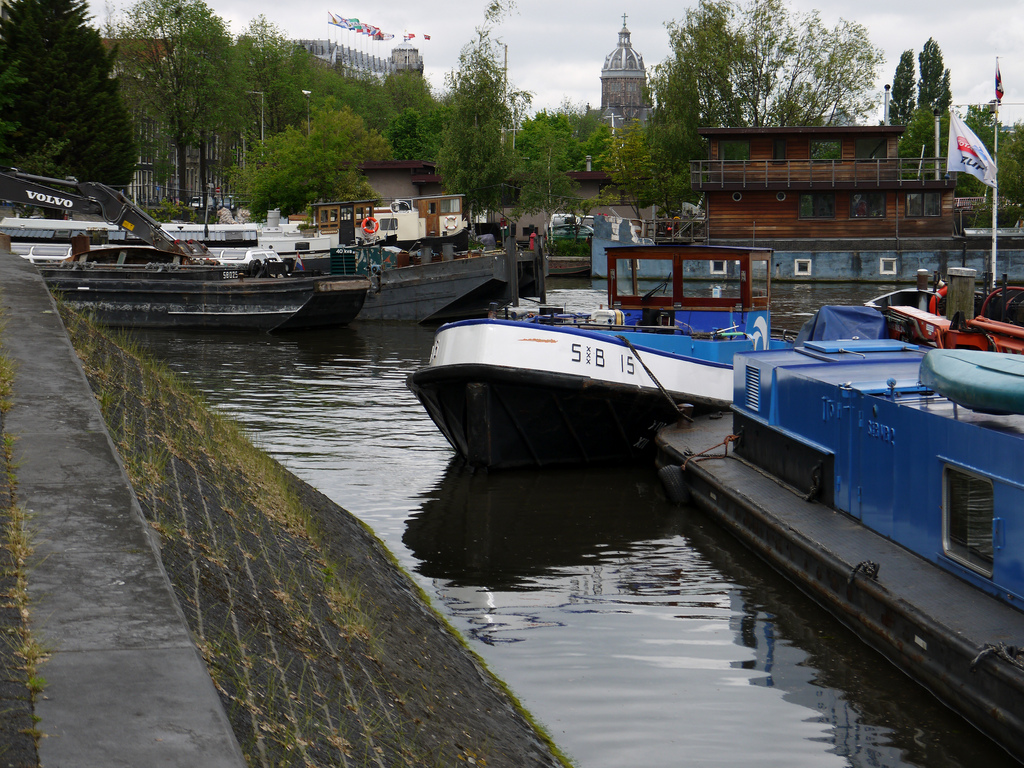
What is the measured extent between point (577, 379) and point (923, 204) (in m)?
44.0

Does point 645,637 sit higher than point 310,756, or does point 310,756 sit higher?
point 310,756

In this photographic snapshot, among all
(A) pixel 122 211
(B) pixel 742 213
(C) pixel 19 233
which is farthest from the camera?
(B) pixel 742 213

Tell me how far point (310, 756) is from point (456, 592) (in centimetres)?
594

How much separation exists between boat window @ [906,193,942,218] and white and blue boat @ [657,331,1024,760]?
144ft

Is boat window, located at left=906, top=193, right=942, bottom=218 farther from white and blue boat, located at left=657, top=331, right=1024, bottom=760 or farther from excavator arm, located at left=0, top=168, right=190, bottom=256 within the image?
white and blue boat, located at left=657, top=331, right=1024, bottom=760

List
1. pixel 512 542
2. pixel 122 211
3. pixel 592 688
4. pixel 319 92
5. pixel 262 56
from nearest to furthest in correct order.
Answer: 1. pixel 592 688
2. pixel 512 542
3. pixel 122 211
4. pixel 262 56
5. pixel 319 92

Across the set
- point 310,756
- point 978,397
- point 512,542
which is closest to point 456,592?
point 512,542

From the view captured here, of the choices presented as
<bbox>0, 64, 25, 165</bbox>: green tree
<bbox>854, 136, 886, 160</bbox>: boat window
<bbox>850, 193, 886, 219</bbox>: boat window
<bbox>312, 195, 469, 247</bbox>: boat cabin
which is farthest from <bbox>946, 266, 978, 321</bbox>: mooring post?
<bbox>0, 64, 25, 165</bbox>: green tree

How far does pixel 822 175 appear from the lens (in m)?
51.6

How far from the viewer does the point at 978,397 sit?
7156 mm

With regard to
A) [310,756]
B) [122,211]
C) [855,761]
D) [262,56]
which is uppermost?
[262,56]

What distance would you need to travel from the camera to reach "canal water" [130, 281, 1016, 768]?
6.96 m

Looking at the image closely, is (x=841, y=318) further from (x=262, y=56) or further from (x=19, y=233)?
(x=262, y=56)

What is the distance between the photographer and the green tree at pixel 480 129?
58156mm
